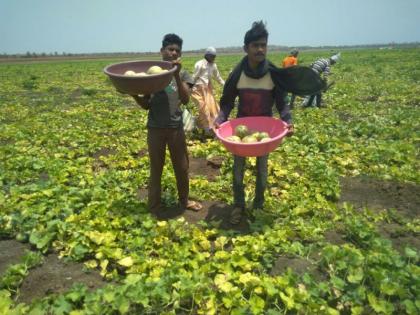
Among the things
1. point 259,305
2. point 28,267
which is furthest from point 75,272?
point 259,305

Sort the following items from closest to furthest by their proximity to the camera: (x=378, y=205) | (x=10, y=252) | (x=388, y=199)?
1. (x=10, y=252)
2. (x=378, y=205)
3. (x=388, y=199)

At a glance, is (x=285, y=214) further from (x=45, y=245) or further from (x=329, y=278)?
(x=45, y=245)

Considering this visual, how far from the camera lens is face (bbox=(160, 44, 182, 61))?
4277mm

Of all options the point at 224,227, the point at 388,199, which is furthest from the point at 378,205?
the point at 224,227

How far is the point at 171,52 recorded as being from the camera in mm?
4285

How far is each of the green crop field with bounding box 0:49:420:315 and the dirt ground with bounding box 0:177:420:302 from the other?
0.05 feet

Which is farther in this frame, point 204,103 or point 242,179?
point 204,103

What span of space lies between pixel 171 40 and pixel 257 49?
3.51ft

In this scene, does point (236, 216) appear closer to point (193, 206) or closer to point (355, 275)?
point (193, 206)

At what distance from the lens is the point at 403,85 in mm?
16359

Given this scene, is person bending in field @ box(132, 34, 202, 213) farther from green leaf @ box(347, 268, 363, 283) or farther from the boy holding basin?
green leaf @ box(347, 268, 363, 283)

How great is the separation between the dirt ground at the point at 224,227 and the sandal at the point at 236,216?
7 cm

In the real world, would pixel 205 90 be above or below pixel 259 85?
below

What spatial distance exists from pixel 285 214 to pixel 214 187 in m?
1.34
